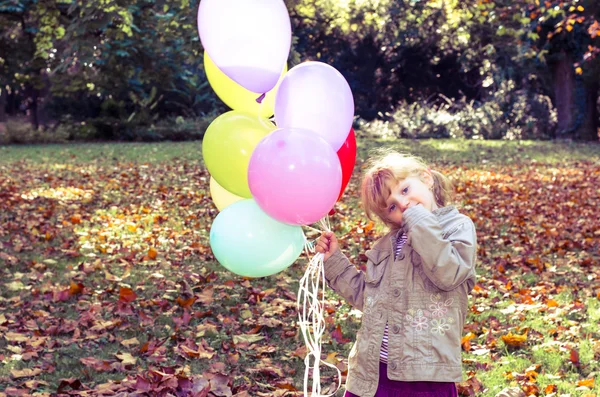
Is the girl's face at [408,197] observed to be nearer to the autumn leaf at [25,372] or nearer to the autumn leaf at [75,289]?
the autumn leaf at [25,372]

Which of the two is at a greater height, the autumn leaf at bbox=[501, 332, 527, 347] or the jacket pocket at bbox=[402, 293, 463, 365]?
the jacket pocket at bbox=[402, 293, 463, 365]

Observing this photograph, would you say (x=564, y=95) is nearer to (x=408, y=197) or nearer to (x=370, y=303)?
(x=408, y=197)

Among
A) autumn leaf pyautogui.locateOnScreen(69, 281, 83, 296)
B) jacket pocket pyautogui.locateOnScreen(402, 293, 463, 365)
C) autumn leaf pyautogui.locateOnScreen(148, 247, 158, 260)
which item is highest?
jacket pocket pyautogui.locateOnScreen(402, 293, 463, 365)

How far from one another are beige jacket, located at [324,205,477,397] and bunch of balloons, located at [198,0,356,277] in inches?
13.4

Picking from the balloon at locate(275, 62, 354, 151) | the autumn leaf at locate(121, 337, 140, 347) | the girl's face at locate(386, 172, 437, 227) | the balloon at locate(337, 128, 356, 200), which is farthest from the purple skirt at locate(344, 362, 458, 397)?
the autumn leaf at locate(121, 337, 140, 347)

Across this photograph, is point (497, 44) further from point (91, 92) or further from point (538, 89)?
point (91, 92)

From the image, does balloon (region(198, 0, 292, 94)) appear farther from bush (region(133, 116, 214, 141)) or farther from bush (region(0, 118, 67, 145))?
bush (region(0, 118, 67, 145))

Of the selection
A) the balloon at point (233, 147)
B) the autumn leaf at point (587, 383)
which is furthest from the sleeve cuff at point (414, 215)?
the autumn leaf at point (587, 383)

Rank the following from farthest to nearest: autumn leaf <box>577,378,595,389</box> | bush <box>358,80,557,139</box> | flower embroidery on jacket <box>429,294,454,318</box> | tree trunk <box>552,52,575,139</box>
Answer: bush <box>358,80,557,139</box> → tree trunk <box>552,52,575,139</box> → autumn leaf <box>577,378,595,389</box> → flower embroidery on jacket <box>429,294,454,318</box>

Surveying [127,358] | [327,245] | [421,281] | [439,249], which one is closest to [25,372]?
[127,358]

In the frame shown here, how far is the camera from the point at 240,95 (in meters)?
2.73

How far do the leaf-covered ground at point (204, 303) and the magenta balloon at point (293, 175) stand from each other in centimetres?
136

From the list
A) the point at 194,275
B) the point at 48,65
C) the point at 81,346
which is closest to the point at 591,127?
the point at 48,65

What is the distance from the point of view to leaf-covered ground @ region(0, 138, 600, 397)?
11.9ft
